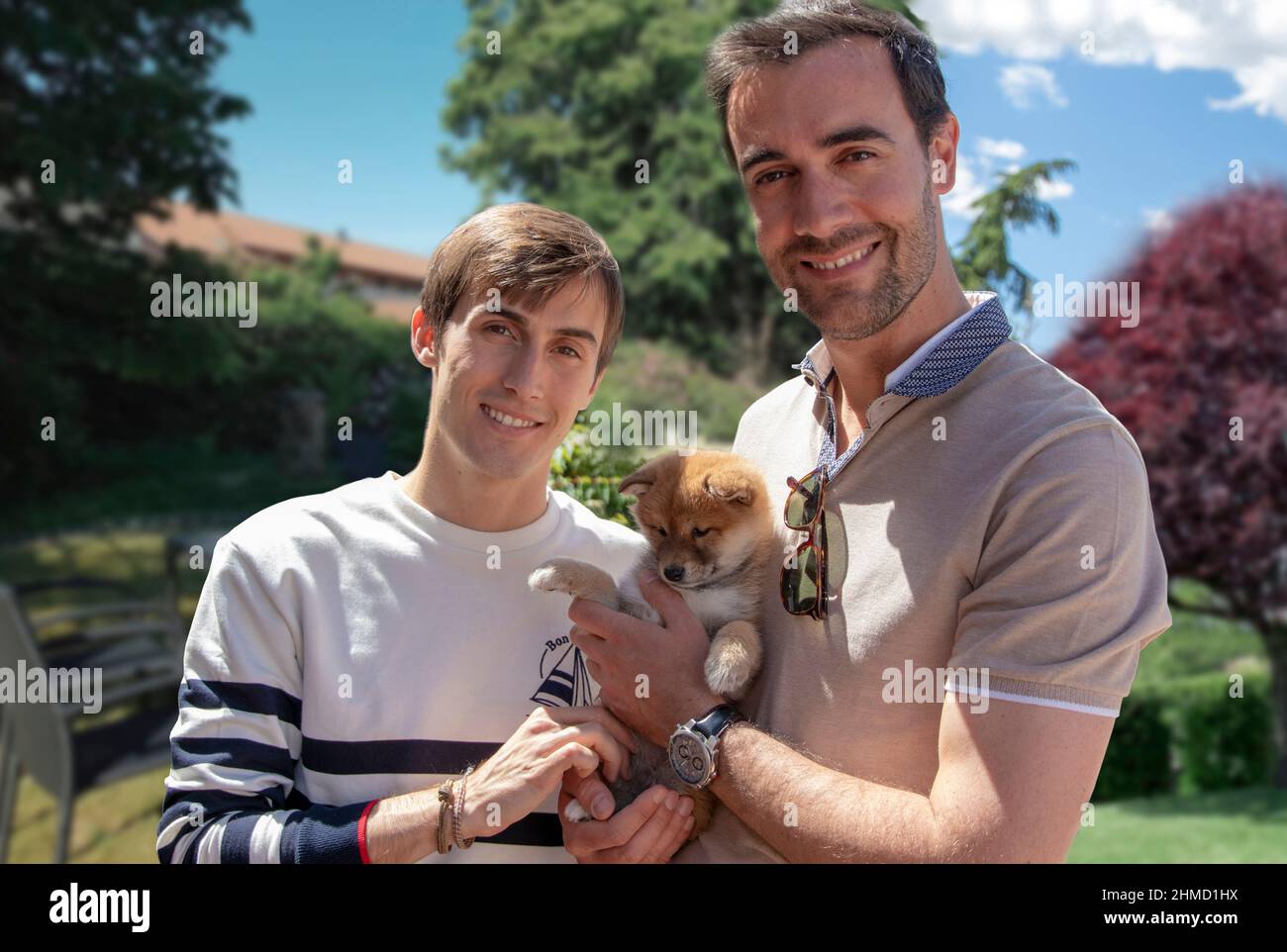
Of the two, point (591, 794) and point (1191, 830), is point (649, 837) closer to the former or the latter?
point (591, 794)

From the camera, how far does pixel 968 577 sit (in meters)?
2.09

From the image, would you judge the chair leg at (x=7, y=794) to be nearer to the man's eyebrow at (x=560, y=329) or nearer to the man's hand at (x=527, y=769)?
the man's hand at (x=527, y=769)

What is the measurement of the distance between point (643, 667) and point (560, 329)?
897 mm

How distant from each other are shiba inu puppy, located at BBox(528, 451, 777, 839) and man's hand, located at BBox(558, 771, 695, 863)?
112 millimetres

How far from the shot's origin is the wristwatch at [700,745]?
7.58 ft

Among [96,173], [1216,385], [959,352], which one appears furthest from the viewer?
[96,173]

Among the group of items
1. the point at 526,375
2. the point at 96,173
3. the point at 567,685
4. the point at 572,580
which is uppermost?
the point at 96,173

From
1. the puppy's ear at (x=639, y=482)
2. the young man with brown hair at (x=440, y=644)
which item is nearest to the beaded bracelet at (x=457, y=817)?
the young man with brown hair at (x=440, y=644)

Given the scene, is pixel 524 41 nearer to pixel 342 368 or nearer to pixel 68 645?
pixel 342 368

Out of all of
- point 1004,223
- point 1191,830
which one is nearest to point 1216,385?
point 1191,830

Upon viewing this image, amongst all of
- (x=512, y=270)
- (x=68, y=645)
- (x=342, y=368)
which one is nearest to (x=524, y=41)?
(x=342, y=368)

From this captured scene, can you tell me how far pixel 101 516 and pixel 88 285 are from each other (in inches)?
166

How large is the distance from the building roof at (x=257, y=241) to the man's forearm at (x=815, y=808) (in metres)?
12.1

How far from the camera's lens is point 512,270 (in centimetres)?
250
